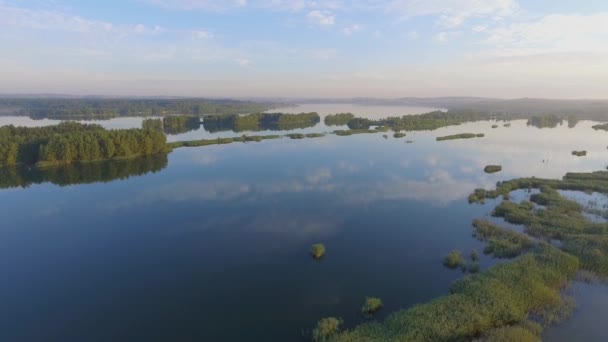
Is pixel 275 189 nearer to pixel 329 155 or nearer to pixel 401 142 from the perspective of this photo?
pixel 329 155

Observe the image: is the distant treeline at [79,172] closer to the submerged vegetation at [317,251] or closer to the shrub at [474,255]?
the submerged vegetation at [317,251]

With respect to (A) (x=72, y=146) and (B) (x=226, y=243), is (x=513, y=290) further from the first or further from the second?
(A) (x=72, y=146)

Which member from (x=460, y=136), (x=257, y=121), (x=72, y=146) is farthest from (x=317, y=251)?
(x=257, y=121)

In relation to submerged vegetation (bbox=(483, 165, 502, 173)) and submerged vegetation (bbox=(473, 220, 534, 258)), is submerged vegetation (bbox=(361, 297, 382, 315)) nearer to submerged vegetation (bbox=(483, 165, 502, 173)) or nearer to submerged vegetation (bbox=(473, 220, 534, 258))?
submerged vegetation (bbox=(473, 220, 534, 258))

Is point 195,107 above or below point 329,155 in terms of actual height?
above

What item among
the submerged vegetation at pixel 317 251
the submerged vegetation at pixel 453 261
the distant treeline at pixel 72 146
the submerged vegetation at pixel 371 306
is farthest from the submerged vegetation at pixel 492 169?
the distant treeline at pixel 72 146

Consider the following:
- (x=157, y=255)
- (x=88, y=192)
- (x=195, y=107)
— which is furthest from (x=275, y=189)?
(x=195, y=107)
